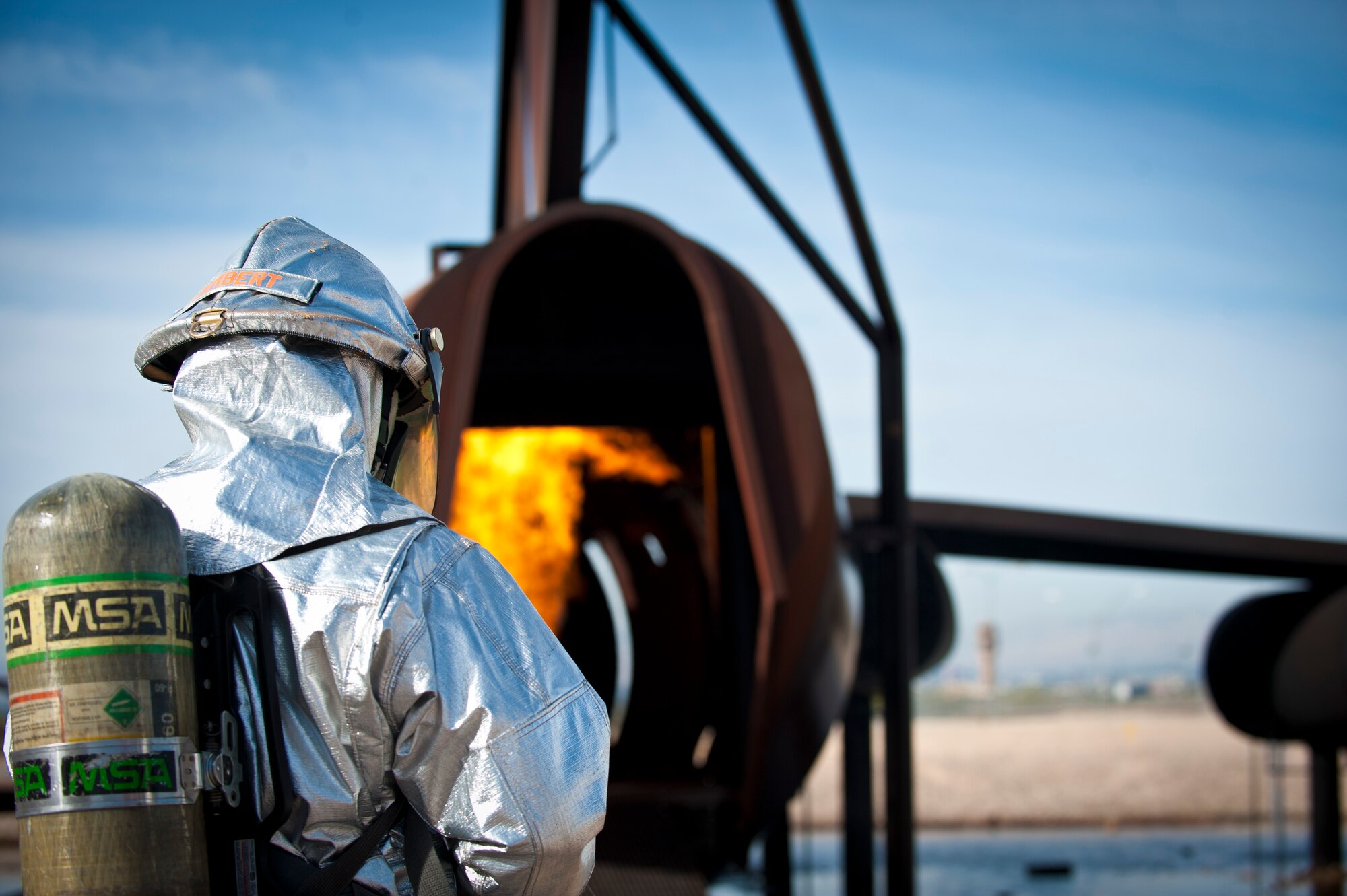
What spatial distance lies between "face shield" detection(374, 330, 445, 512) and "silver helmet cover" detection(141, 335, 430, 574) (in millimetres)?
127

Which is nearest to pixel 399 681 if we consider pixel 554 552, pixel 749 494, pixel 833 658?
pixel 749 494

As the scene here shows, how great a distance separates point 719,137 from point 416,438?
6.89 metres

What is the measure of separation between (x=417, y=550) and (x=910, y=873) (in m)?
7.40

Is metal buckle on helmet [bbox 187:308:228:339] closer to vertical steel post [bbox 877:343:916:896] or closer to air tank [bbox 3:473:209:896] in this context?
air tank [bbox 3:473:209:896]

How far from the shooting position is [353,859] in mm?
1710

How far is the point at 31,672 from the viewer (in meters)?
1.57

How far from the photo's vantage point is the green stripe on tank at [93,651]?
155cm

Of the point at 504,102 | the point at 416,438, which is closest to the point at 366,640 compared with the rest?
the point at 416,438

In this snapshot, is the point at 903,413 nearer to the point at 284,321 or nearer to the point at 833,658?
the point at 833,658

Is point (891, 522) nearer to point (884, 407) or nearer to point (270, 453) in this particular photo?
point (884, 407)

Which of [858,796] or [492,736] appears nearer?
[492,736]

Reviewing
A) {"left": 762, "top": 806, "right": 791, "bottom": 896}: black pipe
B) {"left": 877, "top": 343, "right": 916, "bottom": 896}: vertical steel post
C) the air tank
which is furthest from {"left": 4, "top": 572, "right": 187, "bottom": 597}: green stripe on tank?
{"left": 762, "top": 806, "right": 791, "bottom": 896}: black pipe

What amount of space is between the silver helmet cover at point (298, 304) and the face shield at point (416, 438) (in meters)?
Result: 0.07

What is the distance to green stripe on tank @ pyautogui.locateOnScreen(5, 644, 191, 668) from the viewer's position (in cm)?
155
